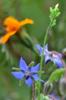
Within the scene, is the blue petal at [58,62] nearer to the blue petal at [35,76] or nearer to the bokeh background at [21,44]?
the blue petal at [35,76]

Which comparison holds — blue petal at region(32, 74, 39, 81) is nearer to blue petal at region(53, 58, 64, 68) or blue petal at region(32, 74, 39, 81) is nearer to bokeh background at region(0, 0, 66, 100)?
blue petal at region(53, 58, 64, 68)

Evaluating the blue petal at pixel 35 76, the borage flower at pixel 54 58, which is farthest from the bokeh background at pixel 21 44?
the blue petal at pixel 35 76

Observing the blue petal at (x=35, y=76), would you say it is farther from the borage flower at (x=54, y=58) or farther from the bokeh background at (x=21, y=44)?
the bokeh background at (x=21, y=44)

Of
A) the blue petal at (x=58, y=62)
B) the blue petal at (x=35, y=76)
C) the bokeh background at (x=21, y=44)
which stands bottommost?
the blue petal at (x=35, y=76)

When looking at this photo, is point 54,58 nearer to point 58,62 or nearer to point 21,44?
point 58,62

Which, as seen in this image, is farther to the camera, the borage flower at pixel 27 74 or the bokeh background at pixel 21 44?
the bokeh background at pixel 21 44

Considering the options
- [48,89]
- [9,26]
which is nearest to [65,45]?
[9,26]

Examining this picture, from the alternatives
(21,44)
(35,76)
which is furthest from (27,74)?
(21,44)

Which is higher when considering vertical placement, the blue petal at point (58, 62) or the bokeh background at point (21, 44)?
the bokeh background at point (21, 44)

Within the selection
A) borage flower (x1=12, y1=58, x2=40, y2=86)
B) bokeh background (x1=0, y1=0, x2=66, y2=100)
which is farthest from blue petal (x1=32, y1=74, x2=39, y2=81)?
bokeh background (x1=0, y1=0, x2=66, y2=100)
